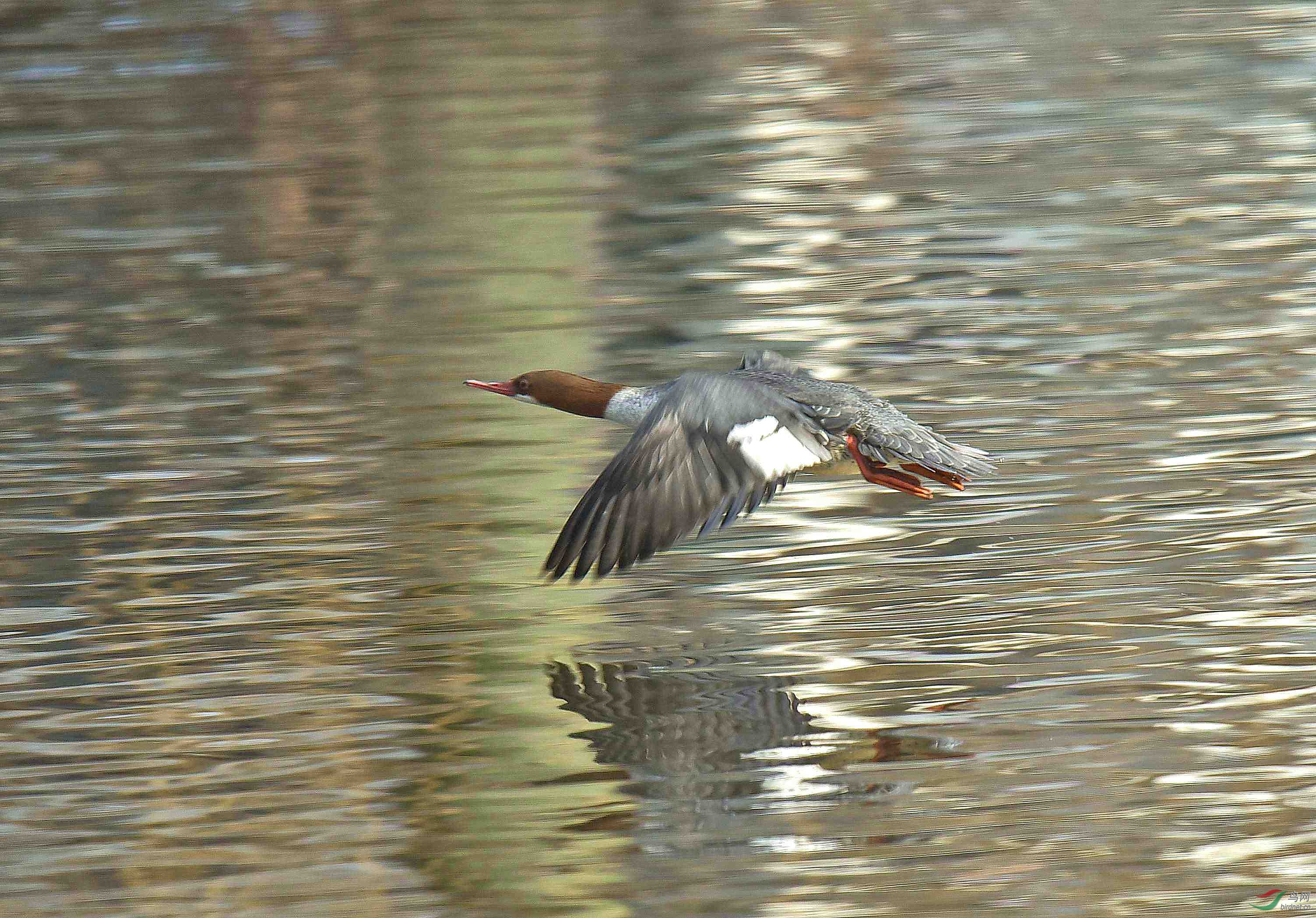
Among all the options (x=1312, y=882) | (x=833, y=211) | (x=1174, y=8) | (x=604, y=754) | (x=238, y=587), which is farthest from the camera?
(x=1174, y=8)

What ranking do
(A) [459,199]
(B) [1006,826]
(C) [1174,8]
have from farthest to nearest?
(C) [1174,8], (A) [459,199], (B) [1006,826]

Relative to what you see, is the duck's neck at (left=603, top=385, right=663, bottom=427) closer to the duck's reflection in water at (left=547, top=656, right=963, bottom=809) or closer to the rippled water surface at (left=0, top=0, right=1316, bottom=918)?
the rippled water surface at (left=0, top=0, right=1316, bottom=918)

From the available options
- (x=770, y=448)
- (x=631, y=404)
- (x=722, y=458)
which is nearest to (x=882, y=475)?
(x=770, y=448)

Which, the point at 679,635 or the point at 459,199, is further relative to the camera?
the point at 459,199

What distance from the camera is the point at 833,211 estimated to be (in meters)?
12.8

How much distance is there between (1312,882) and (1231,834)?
278 mm

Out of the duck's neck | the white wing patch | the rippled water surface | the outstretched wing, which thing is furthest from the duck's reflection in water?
the duck's neck

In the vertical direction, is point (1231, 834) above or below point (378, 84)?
below

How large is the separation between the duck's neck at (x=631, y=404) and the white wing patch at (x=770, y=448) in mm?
742

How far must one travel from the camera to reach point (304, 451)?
28.2 feet

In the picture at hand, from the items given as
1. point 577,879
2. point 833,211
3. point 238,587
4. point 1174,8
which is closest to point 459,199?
point 833,211

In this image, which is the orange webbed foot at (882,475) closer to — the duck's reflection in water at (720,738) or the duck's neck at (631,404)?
the duck's neck at (631,404)

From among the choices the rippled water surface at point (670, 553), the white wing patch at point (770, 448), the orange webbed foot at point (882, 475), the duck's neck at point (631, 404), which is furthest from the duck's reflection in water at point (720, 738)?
the duck's neck at point (631, 404)

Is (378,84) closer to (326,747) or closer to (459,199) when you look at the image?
(459,199)
